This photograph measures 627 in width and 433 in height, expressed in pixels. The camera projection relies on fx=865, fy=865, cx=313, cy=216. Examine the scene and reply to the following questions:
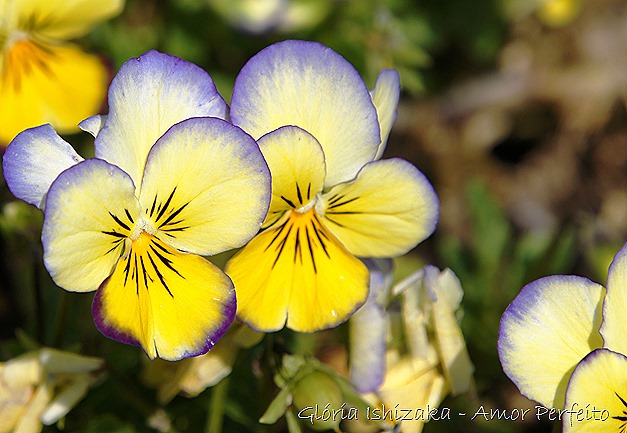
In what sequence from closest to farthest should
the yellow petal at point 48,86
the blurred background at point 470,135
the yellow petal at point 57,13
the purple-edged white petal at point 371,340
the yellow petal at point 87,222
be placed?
the yellow petal at point 87,222 → the purple-edged white petal at point 371,340 → the yellow petal at point 57,13 → the yellow petal at point 48,86 → the blurred background at point 470,135

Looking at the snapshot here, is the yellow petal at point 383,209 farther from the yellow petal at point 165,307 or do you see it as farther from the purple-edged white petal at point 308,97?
the yellow petal at point 165,307

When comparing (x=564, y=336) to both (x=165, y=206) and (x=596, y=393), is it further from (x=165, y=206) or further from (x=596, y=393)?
(x=165, y=206)

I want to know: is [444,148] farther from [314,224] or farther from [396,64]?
[314,224]

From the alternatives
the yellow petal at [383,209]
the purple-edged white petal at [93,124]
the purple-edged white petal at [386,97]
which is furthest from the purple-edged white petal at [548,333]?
the purple-edged white petal at [93,124]

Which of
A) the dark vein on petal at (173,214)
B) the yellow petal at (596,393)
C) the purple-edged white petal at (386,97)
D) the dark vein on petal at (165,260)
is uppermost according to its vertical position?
the purple-edged white petal at (386,97)

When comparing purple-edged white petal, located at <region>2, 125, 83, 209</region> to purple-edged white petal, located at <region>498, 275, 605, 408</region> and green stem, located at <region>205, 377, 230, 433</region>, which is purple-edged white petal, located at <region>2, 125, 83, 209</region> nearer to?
green stem, located at <region>205, 377, 230, 433</region>

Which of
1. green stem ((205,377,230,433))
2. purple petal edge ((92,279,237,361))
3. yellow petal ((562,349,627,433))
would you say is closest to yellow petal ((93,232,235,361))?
purple petal edge ((92,279,237,361))

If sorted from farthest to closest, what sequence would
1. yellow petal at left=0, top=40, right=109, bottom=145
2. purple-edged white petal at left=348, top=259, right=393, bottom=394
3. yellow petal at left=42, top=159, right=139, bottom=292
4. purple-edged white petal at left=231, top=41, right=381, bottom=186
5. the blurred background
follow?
the blurred background < yellow petal at left=0, top=40, right=109, bottom=145 < purple-edged white petal at left=348, top=259, right=393, bottom=394 < purple-edged white petal at left=231, top=41, right=381, bottom=186 < yellow petal at left=42, top=159, right=139, bottom=292
